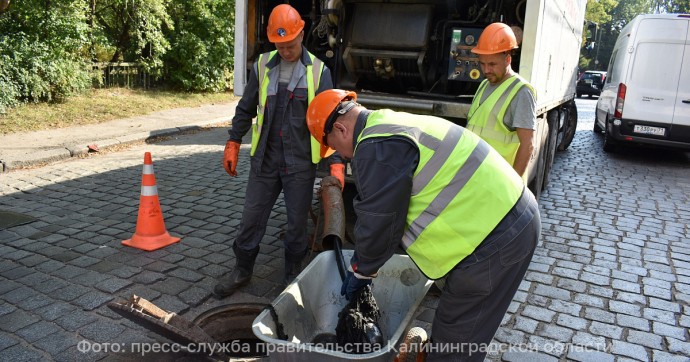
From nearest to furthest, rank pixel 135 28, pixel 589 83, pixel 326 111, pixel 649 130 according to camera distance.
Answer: pixel 326 111, pixel 649 130, pixel 135 28, pixel 589 83

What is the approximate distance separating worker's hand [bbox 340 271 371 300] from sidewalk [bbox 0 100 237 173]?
6.16 metres

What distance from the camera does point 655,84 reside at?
9391 mm

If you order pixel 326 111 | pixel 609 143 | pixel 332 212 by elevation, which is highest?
pixel 326 111

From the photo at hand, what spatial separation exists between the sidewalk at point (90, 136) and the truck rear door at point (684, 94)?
8935 mm

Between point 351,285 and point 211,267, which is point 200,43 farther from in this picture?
point 351,285

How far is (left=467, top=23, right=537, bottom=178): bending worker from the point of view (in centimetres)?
355

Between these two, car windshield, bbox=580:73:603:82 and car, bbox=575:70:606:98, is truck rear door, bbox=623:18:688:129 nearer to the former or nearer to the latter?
car, bbox=575:70:606:98

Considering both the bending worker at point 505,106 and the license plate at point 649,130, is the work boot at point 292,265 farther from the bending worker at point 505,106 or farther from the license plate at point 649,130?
the license plate at point 649,130

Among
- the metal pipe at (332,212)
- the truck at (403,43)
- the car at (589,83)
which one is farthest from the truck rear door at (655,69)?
the car at (589,83)

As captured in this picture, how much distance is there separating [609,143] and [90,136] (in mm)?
9635

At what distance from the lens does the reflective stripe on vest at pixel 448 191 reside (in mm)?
2096

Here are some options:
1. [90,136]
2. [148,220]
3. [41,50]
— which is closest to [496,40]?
[148,220]

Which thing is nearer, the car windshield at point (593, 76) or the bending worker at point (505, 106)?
the bending worker at point (505, 106)

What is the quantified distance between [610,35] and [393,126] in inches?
3069
